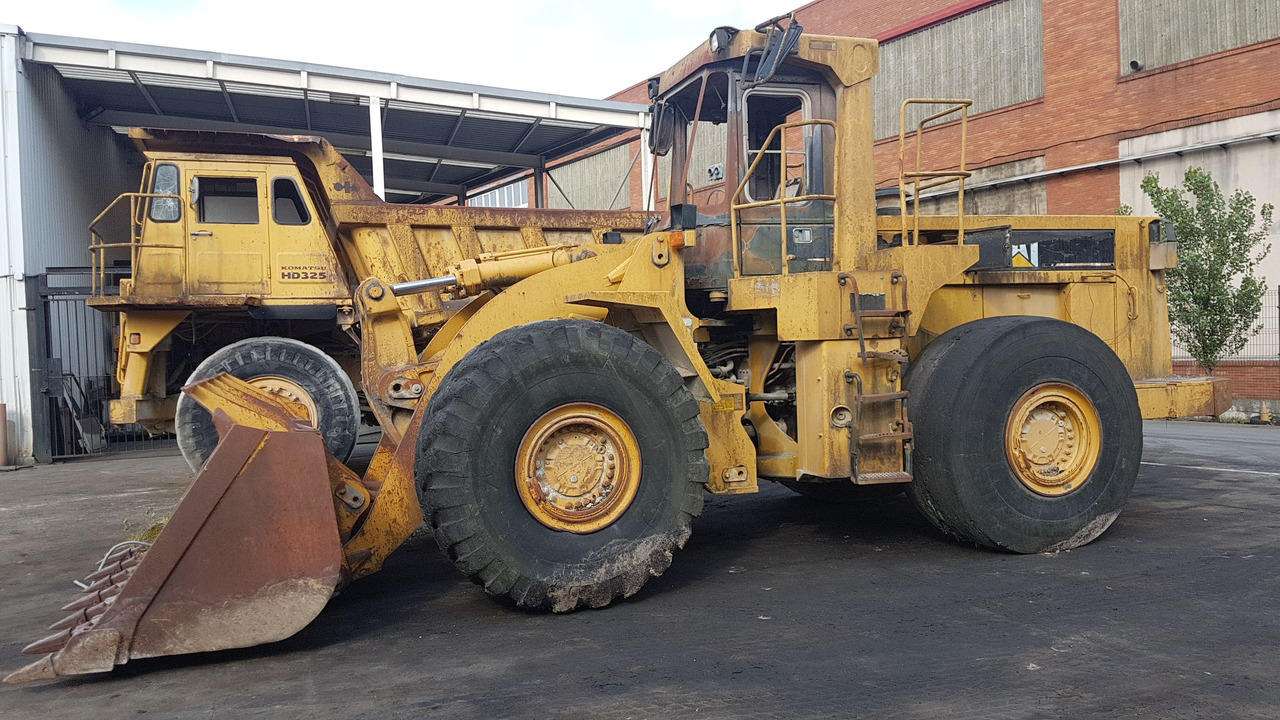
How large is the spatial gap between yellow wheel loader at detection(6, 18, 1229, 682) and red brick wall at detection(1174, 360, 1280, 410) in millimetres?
13337

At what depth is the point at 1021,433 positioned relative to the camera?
5730 mm

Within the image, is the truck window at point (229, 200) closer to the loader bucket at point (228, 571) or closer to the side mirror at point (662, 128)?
the side mirror at point (662, 128)

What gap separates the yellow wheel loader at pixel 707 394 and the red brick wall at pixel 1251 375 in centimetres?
1334

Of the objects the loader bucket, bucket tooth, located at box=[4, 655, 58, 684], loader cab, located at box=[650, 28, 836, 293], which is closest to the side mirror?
loader cab, located at box=[650, 28, 836, 293]

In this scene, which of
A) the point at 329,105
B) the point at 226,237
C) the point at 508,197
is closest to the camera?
the point at 226,237

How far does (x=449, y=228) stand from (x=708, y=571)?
6.27 meters

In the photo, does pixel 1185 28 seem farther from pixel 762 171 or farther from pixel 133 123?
pixel 133 123

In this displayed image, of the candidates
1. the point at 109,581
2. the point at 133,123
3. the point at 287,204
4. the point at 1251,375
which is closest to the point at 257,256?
the point at 287,204

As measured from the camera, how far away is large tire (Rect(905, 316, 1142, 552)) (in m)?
5.55

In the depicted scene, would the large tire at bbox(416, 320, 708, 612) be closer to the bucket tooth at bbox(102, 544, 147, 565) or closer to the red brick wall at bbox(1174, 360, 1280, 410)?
the bucket tooth at bbox(102, 544, 147, 565)

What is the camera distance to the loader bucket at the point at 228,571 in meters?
3.86

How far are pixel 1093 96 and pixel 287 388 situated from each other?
61.0 feet

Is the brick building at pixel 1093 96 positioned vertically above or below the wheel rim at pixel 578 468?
above

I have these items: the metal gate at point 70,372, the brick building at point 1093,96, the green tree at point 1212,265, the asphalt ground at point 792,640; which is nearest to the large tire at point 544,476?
the asphalt ground at point 792,640
